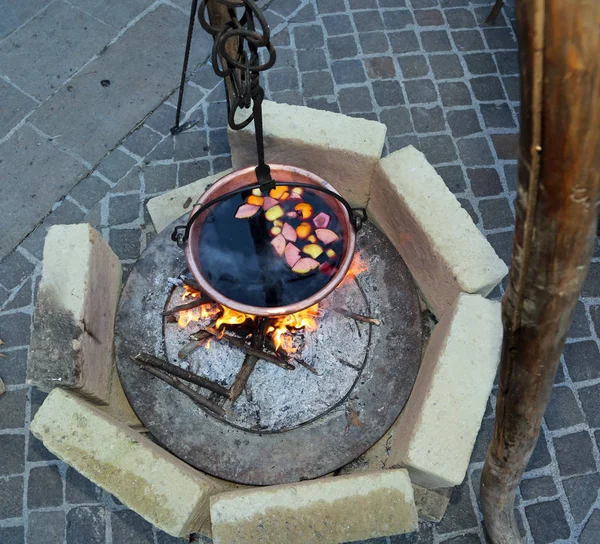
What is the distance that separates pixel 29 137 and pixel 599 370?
527 centimetres

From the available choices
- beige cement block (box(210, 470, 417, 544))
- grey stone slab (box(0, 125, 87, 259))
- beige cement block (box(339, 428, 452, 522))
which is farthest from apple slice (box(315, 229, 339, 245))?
grey stone slab (box(0, 125, 87, 259))

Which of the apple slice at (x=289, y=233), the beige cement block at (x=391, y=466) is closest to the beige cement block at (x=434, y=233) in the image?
the apple slice at (x=289, y=233)

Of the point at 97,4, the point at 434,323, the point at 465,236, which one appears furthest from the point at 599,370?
the point at 97,4

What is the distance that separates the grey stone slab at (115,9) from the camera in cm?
579

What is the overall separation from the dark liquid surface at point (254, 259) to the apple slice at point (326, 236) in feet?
0.08

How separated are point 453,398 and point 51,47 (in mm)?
5150

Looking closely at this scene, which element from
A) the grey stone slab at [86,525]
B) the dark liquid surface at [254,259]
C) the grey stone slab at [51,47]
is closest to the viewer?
the dark liquid surface at [254,259]

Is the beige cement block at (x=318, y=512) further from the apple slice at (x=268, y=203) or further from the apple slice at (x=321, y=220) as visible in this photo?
the apple slice at (x=268, y=203)

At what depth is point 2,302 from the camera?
4.46 meters

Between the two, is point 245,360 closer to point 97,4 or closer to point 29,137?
point 29,137

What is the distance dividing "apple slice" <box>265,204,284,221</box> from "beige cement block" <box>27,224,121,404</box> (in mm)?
1187

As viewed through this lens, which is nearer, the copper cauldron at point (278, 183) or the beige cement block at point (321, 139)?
the copper cauldron at point (278, 183)

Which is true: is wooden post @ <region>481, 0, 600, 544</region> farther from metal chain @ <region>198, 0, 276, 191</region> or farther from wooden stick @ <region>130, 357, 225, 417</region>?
wooden stick @ <region>130, 357, 225, 417</region>

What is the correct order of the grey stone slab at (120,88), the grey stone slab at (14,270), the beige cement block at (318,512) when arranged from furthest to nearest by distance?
the grey stone slab at (120,88) < the grey stone slab at (14,270) < the beige cement block at (318,512)
